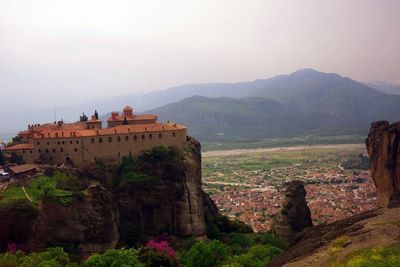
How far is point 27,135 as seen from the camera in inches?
2970

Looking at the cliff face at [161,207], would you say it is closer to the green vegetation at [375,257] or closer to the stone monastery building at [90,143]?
the stone monastery building at [90,143]

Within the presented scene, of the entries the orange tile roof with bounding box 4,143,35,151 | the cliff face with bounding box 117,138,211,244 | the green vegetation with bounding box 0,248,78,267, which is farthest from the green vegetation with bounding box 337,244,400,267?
the orange tile roof with bounding box 4,143,35,151

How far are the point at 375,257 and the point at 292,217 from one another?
49.2m

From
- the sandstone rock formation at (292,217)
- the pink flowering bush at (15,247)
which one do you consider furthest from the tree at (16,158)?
the sandstone rock formation at (292,217)

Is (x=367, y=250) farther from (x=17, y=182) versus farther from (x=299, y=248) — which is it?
(x=17, y=182)

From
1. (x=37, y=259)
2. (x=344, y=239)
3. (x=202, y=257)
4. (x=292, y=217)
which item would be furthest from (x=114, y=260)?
(x=292, y=217)

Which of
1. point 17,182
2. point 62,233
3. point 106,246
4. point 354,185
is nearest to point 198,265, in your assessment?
point 106,246

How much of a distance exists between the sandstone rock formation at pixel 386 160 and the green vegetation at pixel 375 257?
25.4 meters

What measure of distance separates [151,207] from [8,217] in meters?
22.3

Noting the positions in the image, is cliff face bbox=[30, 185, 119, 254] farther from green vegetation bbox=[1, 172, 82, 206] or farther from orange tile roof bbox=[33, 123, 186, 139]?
orange tile roof bbox=[33, 123, 186, 139]

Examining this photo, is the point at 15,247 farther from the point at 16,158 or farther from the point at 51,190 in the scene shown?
the point at 16,158

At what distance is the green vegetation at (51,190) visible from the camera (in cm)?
5466

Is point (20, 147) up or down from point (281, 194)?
up

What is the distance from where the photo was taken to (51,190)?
56406 millimetres
